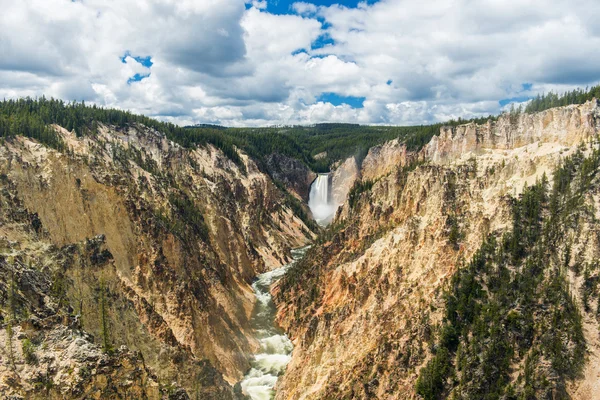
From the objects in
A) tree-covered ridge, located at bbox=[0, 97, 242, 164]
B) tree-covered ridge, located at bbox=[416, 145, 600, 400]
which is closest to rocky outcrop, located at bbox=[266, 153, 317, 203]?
tree-covered ridge, located at bbox=[0, 97, 242, 164]

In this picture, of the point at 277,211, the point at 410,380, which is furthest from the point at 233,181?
the point at 410,380

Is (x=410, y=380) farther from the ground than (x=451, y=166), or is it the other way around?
(x=451, y=166)

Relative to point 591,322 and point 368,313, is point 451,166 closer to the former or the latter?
point 368,313

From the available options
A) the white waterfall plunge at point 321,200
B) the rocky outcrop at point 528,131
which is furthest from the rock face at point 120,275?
the white waterfall plunge at point 321,200

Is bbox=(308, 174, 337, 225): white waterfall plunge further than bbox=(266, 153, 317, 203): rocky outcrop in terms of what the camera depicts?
No

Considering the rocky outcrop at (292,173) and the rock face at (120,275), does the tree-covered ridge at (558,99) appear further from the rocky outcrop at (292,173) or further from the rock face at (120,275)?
the rocky outcrop at (292,173)

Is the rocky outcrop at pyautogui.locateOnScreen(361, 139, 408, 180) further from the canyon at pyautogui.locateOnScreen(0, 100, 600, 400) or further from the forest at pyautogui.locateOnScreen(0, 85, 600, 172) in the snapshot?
the canyon at pyautogui.locateOnScreen(0, 100, 600, 400)
